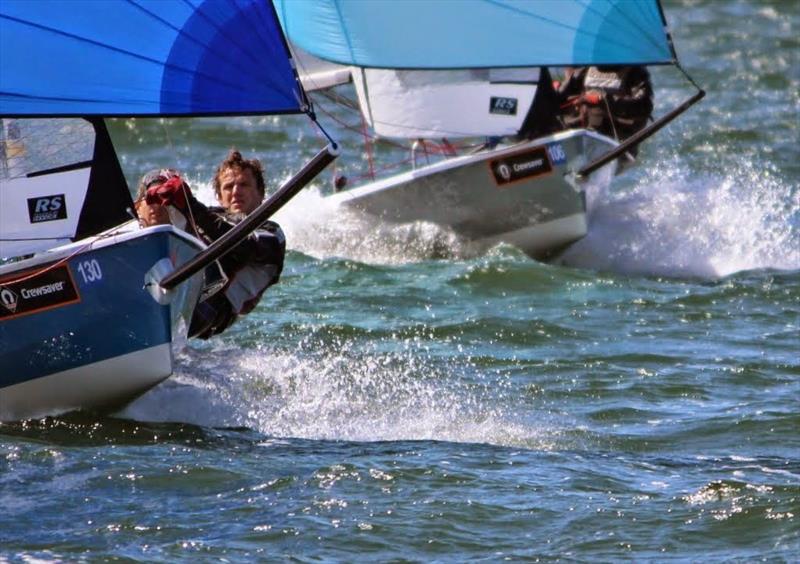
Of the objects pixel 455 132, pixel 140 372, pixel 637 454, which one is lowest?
pixel 637 454

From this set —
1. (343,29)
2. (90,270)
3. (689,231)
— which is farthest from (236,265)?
(689,231)

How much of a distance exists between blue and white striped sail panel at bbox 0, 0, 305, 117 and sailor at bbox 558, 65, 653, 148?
620cm

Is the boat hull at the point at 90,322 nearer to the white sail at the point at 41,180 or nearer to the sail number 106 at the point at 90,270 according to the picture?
the sail number 106 at the point at 90,270

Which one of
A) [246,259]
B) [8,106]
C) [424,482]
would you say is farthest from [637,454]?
[8,106]

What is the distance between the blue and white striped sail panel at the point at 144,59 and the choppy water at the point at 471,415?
1314 mm

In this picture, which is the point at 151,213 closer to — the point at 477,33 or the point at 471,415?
the point at 471,415

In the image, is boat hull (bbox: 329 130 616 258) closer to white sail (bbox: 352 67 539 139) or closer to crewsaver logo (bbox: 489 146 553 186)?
crewsaver logo (bbox: 489 146 553 186)

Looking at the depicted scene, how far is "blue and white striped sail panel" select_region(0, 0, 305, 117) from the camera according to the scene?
22.5 ft

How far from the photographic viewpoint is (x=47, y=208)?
7398mm

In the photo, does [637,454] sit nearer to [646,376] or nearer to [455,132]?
[646,376]

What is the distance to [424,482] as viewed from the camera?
6676mm

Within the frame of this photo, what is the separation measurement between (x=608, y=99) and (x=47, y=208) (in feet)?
20.7

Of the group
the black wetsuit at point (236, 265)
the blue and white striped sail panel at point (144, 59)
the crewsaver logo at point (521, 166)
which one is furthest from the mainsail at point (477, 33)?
the blue and white striped sail panel at point (144, 59)

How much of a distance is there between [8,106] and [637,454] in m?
2.80
